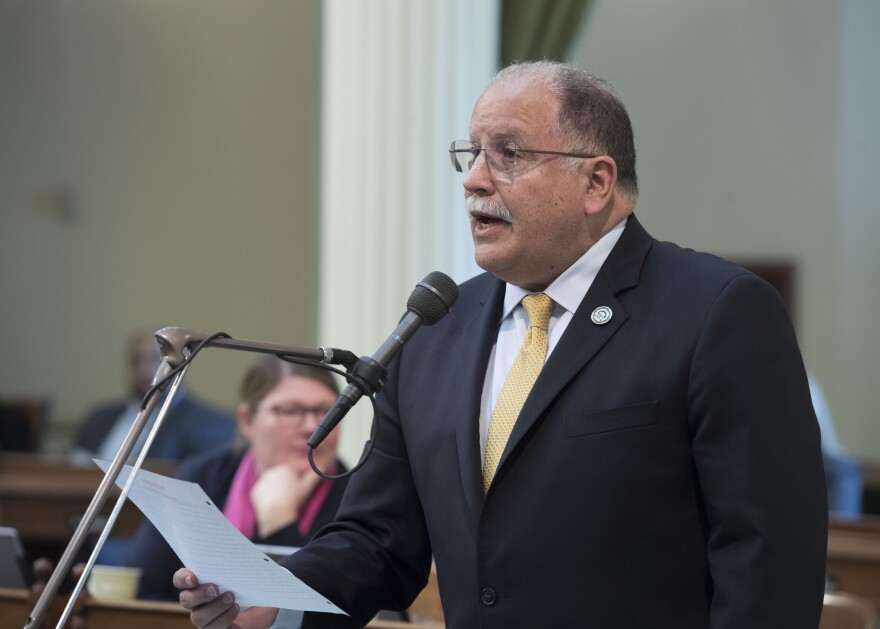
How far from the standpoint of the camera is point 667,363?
1.57 m

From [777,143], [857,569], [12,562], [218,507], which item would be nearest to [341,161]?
[218,507]

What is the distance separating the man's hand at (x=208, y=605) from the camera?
1560mm

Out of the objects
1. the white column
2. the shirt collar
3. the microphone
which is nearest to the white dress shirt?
the shirt collar

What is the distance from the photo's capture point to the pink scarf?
124 inches

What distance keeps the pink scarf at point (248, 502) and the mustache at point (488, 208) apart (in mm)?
1532

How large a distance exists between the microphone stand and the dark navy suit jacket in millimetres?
327

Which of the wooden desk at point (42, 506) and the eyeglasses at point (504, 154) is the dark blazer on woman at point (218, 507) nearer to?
the eyeglasses at point (504, 154)

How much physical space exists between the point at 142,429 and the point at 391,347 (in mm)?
339

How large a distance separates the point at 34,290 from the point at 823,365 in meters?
5.46

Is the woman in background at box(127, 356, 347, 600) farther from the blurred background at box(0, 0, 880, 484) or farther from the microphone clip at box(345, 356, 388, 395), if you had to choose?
the microphone clip at box(345, 356, 388, 395)

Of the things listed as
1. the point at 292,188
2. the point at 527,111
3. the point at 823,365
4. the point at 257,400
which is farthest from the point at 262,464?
the point at 292,188

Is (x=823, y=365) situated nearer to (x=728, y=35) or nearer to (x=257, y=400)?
(x=728, y=35)

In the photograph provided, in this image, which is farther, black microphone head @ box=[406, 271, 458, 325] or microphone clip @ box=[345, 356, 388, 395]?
black microphone head @ box=[406, 271, 458, 325]

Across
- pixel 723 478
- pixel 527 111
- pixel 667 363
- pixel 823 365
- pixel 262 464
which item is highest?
pixel 527 111
